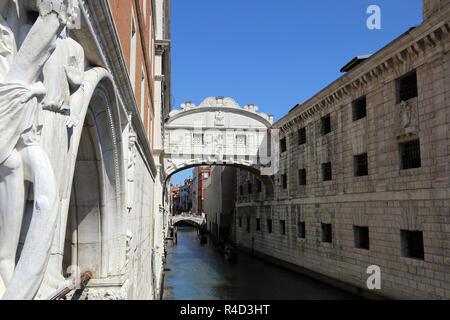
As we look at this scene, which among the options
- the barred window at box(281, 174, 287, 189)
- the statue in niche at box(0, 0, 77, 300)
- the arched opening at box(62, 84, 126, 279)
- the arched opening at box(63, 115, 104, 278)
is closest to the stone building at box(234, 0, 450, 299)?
the barred window at box(281, 174, 287, 189)

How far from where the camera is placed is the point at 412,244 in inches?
443

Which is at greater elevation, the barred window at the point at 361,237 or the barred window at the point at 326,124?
A: the barred window at the point at 326,124

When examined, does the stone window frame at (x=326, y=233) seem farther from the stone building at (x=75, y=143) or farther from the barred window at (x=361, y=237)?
the stone building at (x=75, y=143)

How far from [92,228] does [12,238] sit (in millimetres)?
2999

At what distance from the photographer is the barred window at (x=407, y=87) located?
1139 cm

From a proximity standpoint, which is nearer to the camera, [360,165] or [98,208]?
[98,208]

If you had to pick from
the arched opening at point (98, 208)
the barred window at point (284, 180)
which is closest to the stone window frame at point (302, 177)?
the barred window at point (284, 180)

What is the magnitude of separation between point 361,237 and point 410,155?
404 centimetres

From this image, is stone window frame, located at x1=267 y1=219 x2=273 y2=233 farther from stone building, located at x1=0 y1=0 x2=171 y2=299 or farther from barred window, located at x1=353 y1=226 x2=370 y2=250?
stone building, located at x1=0 y1=0 x2=171 y2=299

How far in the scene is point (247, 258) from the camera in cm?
2600

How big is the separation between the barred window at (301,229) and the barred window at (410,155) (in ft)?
26.1

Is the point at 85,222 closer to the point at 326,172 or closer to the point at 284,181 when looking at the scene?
the point at 326,172

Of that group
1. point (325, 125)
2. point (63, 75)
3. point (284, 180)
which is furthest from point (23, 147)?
point (284, 180)

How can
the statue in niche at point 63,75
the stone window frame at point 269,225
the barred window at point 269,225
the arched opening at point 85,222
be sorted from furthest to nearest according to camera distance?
the barred window at point 269,225
the stone window frame at point 269,225
the arched opening at point 85,222
the statue in niche at point 63,75
